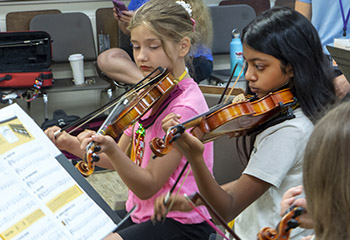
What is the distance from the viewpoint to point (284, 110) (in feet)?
4.26

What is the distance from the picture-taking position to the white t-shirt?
124cm

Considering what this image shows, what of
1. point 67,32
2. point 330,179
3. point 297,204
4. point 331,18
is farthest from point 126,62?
point 330,179

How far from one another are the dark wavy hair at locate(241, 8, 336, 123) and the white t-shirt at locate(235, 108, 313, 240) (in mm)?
51

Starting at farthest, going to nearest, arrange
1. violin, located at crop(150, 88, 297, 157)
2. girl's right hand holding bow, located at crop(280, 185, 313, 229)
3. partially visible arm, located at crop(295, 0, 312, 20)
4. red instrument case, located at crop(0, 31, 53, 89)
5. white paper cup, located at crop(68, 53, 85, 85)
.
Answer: white paper cup, located at crop(68, 53, 85, 85) < red instrument case, located at crop(0, 31, 53, 89) < partially visible arm, located at crop(295, 0, 312, 20) < violin, located at crop(150, 88, 297, 157) < girl's right hand holding bow, located at crop(280, 185, 313, 229)

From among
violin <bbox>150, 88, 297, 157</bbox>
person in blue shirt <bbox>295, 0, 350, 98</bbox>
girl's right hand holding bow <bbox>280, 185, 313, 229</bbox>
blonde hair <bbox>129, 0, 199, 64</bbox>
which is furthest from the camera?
person in blue shirt <bbox>295, 0, 350, 98</bbox>

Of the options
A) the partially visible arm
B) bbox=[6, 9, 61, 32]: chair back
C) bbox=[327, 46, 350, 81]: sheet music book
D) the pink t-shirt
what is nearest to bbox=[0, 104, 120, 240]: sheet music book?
the pink t-shirt

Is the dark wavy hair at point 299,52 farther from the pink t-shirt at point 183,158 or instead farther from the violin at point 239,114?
the pink t-shirt at point 183,158

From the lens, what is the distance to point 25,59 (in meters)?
3.39

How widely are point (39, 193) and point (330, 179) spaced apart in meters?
0.56

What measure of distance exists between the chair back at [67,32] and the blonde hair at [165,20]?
2.12m

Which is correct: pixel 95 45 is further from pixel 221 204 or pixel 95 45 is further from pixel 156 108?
pixel 221 204

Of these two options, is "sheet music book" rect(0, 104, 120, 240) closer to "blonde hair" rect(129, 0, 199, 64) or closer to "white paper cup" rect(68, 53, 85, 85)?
"blonde hair" rect(129, 0, 199, 64)

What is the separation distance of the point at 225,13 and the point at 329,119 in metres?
2.97

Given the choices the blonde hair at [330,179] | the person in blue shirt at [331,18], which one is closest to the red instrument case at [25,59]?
the person in blue shirt at [331,18]
